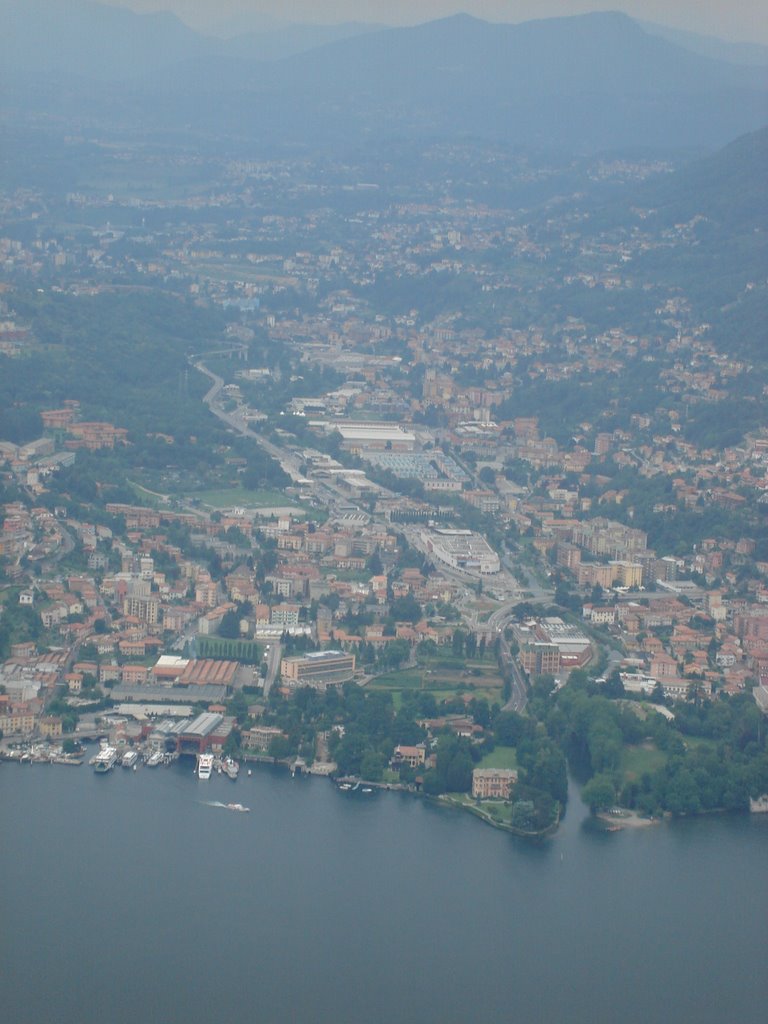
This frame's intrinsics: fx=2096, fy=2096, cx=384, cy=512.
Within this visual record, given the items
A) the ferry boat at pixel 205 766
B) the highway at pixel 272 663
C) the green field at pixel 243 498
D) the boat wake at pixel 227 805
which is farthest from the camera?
the green field at pixel 243 498

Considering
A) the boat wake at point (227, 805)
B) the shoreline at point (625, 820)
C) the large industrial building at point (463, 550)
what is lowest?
the large industrial building at point (463, 550)

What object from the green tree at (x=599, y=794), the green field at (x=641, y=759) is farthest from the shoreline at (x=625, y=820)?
the green field at (x=641, y=759)

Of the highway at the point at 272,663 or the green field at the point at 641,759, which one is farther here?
the highway at the point at 272,663

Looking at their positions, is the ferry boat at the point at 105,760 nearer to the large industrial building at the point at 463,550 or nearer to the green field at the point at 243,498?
the large industrial building at the point at 463,550

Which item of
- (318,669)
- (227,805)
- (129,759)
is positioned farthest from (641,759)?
(129,759)

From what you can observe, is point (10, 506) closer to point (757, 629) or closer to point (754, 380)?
point (757, 629)
